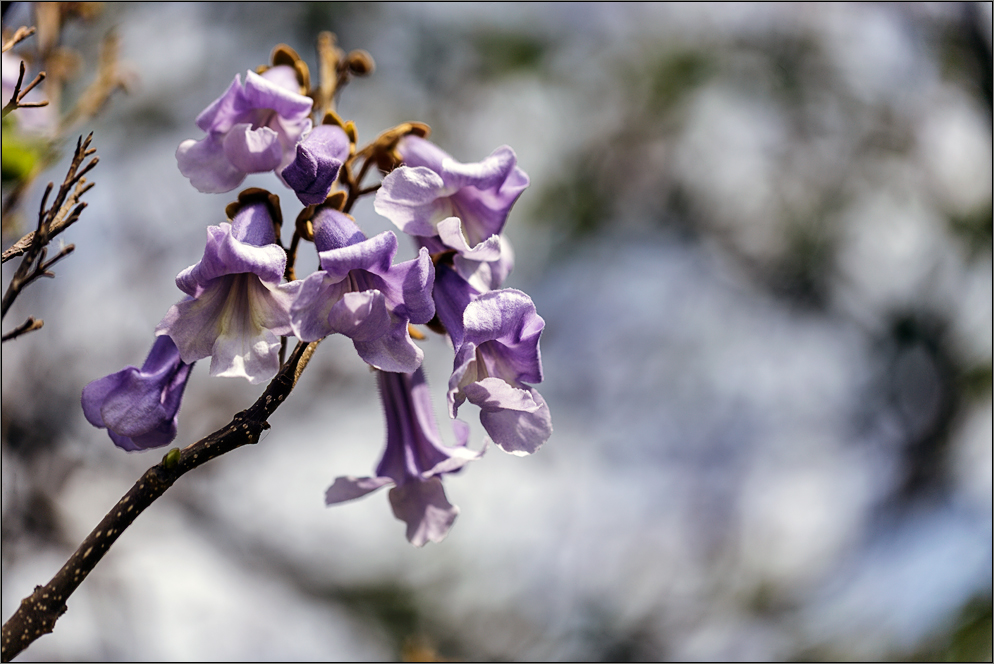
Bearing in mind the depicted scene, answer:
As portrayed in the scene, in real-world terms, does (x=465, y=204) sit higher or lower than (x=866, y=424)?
lower

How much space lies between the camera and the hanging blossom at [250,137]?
119 centimetres

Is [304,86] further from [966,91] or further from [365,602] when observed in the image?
[966,91]

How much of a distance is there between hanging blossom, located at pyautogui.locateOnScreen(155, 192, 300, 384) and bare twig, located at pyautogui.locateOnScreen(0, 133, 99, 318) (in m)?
0.16

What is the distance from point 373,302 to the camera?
0.98m

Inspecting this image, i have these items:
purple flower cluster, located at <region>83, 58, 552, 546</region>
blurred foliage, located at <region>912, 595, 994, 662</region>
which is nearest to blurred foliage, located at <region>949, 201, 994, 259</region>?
blurred foliage, located at <region>912, 595, 994, 662</region>

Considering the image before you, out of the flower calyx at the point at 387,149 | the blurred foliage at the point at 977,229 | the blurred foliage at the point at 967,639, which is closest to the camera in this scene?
the flower calyx at the point at 387,149

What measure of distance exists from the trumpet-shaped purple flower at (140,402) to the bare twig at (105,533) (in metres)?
0.27

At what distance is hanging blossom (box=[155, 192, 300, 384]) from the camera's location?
3.34ft

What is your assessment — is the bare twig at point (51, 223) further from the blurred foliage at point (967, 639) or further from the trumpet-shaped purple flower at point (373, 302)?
the blurred foliage at point (967, 639)

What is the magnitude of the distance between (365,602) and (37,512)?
3264mm

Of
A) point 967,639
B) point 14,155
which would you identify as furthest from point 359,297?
point 967,639

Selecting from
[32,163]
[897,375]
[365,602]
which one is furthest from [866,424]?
[32,163]

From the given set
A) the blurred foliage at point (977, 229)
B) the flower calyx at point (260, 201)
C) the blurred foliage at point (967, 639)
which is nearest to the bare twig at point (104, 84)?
the flower calyx at point (260, 201)

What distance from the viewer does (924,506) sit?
6418 millimetres
